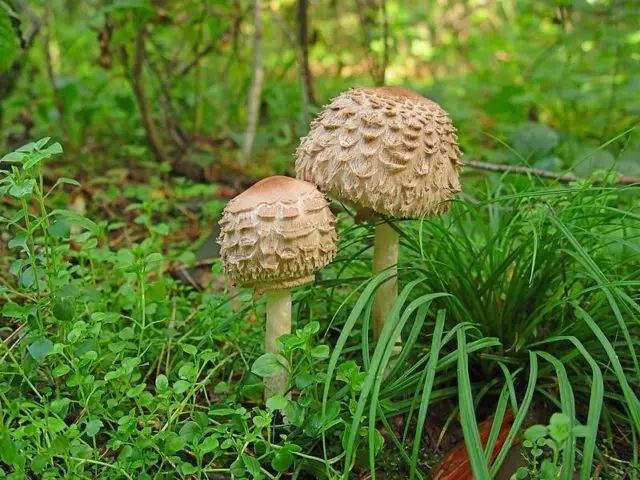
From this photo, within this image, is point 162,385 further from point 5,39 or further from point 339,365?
point 5,39

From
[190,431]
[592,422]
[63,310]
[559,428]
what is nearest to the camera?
[559,428]

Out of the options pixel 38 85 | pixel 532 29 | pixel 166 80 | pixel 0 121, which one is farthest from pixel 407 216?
pixel 532 29

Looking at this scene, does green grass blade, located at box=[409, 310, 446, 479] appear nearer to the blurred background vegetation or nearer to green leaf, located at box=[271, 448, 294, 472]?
green leaf, located at box=[271, 448, 294, 472]

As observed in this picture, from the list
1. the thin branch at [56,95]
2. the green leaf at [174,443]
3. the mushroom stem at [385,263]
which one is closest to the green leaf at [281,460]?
the green leaf at [174,443]

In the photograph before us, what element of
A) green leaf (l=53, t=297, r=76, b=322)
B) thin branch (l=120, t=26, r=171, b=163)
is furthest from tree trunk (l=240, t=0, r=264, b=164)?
green leaf (l=53, t=297, r=76, b=322)

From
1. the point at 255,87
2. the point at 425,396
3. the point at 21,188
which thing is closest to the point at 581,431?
the point at 425,396

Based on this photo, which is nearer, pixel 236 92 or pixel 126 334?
pixel 126 334

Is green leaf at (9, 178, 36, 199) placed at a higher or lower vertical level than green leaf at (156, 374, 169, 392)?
higher

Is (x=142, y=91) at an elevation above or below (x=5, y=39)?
below
